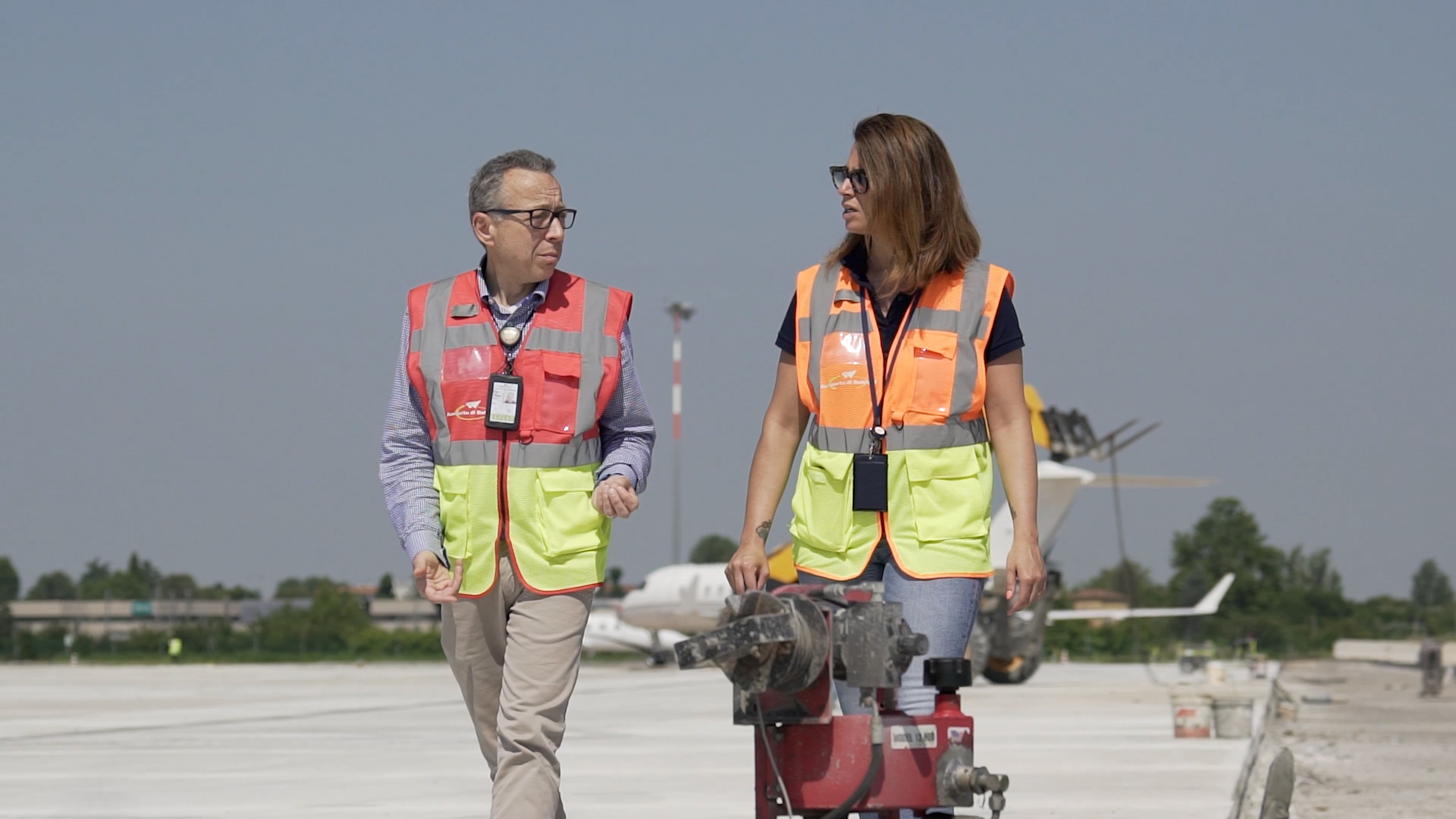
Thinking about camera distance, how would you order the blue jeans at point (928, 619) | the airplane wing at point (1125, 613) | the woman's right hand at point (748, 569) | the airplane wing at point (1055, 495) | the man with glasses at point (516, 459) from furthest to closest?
the airplane wing at point (1125, 613) → the airplane wing at point (1055, 495) → the man with glasses at point (516, 459) → the woman's right hand at point (748, 569) → the blue jeans at point (928, 619)

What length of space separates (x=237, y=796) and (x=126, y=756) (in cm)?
353

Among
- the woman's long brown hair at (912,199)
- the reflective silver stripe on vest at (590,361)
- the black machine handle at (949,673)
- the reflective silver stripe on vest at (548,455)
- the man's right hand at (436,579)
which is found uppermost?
the woman's long brown hair at (912,199)

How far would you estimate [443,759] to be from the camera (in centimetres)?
1095

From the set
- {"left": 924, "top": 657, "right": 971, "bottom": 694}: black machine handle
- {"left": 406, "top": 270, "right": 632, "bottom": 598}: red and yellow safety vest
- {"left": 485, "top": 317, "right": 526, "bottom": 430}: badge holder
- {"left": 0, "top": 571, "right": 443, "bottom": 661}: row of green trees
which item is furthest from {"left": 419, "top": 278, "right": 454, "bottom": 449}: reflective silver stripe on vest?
{"left": 0, "top": 571, "right": 443, "bottom": 661}: row of green trees

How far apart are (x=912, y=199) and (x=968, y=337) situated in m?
0.35

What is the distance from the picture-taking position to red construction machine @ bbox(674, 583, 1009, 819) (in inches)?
128

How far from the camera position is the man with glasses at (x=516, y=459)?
408 centimetres

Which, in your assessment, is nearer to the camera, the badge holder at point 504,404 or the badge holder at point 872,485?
the badge holder at point 872,485

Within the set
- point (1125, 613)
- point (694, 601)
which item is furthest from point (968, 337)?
→ point (694, 601)

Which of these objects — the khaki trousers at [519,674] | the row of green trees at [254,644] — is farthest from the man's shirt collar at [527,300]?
the row of green trees at [254,644]

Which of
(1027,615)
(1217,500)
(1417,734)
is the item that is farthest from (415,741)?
(1217,500)

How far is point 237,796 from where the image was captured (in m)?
8.44

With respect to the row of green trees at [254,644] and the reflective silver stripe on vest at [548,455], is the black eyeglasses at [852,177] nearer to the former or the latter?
the reflective silver stripe on vest at [548,455]

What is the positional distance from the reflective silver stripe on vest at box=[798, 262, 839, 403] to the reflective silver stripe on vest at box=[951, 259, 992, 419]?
0.31m
